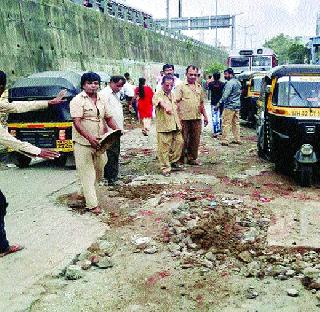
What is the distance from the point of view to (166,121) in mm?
8500

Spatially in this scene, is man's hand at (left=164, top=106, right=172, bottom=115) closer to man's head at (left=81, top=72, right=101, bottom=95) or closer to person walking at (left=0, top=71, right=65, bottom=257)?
man's head at (left=81, top=72, right=101, bottom=95)

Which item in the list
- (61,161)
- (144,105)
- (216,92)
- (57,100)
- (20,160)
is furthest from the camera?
(216,92)

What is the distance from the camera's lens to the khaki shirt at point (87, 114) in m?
6.13

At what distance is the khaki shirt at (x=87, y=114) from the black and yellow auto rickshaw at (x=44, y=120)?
9.99ft

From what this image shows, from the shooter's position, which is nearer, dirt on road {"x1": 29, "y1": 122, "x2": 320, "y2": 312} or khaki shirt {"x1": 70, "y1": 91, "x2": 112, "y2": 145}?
dirt on road {"x1": 29, "y1": 122, "x2": 320, "y2": 312}

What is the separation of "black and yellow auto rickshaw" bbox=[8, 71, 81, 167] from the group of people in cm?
151

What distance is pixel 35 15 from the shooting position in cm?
1808

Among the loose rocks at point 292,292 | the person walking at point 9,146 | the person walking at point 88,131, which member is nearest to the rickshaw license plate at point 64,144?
the person walking at point 88,131

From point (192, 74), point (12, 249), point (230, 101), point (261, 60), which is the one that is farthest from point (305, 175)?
point (261, 60)

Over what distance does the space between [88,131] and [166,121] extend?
2.48m

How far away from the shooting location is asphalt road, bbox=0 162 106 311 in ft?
13.8

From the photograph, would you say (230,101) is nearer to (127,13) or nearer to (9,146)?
(9,146)

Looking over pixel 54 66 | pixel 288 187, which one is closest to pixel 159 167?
pixel 288 187

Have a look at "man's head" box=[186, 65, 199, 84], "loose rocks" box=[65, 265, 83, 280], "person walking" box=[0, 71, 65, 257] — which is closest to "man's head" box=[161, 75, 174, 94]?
"man's head" box=[186, 65, 199, 84]
